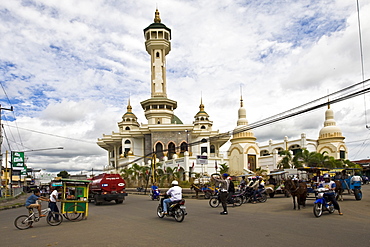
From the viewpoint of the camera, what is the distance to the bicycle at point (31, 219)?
1055cm

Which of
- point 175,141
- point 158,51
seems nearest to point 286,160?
point 175,141

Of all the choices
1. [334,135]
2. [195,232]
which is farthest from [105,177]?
[334,135]

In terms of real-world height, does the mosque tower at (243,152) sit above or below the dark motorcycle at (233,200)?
above

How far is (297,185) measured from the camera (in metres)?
13.3

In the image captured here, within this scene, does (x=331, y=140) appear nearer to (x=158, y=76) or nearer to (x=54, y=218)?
(x=158, y=76)

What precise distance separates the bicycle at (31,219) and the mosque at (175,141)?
2541 cm

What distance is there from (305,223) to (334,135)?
38914mm

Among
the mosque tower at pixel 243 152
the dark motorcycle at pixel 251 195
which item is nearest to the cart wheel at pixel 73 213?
the dark motorcycle at pixel 251 195

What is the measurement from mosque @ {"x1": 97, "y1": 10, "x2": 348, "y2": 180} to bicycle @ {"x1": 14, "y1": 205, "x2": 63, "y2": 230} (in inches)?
1000

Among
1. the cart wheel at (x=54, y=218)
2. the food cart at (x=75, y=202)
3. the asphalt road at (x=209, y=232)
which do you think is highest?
the food cart at (x=75, y=202)

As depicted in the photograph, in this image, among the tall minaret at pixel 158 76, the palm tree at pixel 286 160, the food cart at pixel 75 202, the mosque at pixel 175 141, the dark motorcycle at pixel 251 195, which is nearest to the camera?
the food cart at pixel 75 202

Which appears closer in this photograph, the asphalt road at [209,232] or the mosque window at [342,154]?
the asphalt road at [209,232]

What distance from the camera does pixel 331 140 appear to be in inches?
1763

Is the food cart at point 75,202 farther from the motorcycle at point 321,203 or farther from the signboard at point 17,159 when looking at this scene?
the signboard at point 17,159
